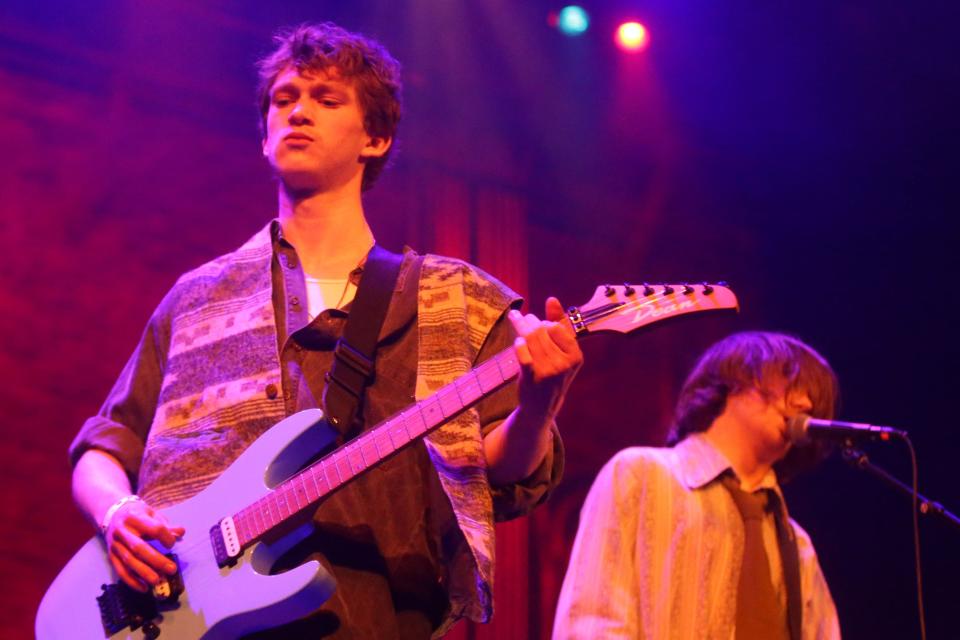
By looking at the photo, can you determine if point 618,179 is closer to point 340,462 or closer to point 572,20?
point 572,20

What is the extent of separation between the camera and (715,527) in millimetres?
3352

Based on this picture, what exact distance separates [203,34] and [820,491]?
12.3ft

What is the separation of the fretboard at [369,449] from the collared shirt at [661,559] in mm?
1463

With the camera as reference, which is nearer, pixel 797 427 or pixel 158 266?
pixel 797 427

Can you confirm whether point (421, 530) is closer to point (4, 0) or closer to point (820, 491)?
point (4, 0)

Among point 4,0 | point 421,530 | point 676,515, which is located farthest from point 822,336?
point 4,0

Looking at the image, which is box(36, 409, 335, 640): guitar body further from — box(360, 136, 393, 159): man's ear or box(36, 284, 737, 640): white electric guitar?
box(360, 136, 393, 159): man's ear

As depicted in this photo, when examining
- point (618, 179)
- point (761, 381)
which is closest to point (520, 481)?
point (761, 381)

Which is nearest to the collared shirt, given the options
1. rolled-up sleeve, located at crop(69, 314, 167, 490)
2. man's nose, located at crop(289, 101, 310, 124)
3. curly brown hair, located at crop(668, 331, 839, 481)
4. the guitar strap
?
curly brown hair, located at crop(668, 331, 839, 481)

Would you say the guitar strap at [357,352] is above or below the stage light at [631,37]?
below

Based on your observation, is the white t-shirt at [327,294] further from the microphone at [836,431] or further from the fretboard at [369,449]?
the microphone at [836,431]

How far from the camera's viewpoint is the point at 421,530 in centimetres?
197

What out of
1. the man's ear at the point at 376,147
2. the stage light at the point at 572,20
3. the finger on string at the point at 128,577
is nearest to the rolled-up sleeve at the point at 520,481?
the man's ear at the point at 376,147

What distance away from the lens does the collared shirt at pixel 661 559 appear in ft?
10.2
